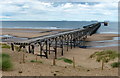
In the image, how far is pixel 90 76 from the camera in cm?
986

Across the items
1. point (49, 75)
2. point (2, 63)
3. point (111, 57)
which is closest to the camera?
point (49, 75)

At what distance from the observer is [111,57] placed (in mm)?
19891

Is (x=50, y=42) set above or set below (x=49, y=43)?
below

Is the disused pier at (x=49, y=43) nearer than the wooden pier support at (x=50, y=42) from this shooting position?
Yes

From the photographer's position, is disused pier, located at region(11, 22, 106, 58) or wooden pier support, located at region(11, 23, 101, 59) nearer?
disused pier, located at region(11, 22, 106, 58)

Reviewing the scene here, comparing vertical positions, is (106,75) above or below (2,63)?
below

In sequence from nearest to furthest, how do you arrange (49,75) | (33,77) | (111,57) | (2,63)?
(33,77) < (49,75) < (2,63) < (111,57)

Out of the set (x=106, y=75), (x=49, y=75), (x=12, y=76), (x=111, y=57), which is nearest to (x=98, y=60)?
(x=111, y=57)

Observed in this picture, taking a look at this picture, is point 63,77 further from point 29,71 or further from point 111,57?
point 111,57

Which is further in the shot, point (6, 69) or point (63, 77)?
point (6, 69)

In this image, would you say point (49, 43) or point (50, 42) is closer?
point (49, 43)

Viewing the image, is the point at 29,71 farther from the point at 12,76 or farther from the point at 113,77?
the point at 113,77

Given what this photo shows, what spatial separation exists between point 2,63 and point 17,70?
3.22ft

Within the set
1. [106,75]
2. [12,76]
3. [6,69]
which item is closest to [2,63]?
[6,69]
